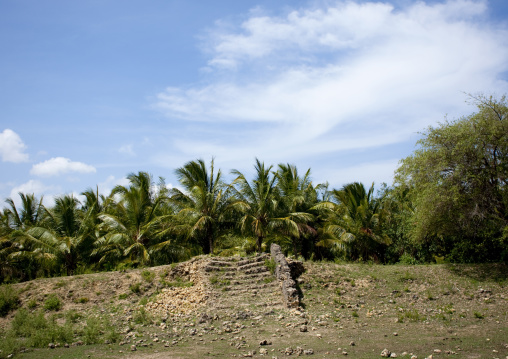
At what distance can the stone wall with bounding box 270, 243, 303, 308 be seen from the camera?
52.6 ft

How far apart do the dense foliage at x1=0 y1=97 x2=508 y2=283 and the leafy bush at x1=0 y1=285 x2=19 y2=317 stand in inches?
150

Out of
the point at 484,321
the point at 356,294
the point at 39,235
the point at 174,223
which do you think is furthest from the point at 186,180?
the point at 484,321

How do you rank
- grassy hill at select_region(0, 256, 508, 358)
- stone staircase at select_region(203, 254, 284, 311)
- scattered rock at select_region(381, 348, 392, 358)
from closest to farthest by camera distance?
scattered rock at select_region(381, 348, 392, 358), grassy hill at select_region(0, 256, 508, 358), stone staircase at select_region(203, 254, 284, 311)

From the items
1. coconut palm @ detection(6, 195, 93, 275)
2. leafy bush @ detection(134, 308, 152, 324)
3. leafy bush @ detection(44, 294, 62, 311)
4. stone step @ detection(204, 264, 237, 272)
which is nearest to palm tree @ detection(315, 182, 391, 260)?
stone step @ detection(204, 264, 237, 272)

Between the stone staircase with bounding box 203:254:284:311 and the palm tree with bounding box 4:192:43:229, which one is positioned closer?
the stone staircase with bounding box 203:254:284:311

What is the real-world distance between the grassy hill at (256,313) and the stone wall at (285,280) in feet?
1.31

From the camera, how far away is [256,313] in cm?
1529

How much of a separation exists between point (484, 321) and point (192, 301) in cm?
1091

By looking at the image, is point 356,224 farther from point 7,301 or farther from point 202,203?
point 7,301

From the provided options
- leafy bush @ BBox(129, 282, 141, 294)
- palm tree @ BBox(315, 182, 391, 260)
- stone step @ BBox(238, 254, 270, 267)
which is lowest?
leafy bush @ BBox(129, 282, 141, 294)

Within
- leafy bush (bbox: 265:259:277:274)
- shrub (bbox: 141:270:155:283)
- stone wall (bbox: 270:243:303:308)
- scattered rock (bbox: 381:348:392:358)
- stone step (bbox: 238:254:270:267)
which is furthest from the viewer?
stone step (bbox: 238:254:270:267)

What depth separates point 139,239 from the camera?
22781 mm

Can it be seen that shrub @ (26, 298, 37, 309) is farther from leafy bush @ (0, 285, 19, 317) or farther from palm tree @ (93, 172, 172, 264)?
palm tree @ (93, 172, 172, 264)

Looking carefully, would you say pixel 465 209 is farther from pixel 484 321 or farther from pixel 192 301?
pixel 192 301
